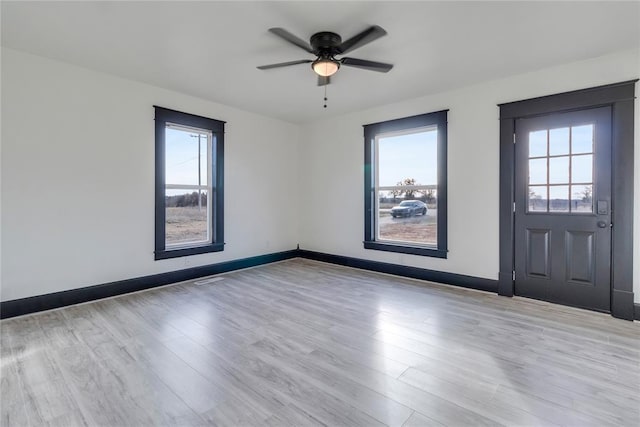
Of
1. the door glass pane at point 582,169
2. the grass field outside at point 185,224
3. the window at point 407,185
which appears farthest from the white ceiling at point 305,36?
the grass field outside at point 185,224

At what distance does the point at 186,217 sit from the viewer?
486 centimetres

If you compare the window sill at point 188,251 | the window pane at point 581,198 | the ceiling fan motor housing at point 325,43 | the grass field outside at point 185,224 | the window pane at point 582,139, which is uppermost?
the ceiling fan motor housing at point 325,43

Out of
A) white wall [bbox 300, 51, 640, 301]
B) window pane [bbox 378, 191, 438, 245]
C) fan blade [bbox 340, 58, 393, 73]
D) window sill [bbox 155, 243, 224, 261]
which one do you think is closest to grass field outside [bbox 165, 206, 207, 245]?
window sill [bbox 155, 243, 224, 261]

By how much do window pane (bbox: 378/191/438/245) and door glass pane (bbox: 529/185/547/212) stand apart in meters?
1.20

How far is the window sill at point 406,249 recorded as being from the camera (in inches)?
180

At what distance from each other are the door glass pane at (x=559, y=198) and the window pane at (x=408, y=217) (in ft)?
4.60

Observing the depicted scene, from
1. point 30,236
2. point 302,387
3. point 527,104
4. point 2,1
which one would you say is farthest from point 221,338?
point 527,104

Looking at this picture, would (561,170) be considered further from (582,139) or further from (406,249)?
(406,249)

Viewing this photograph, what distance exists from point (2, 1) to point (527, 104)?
5.24 meters

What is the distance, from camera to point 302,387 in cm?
208

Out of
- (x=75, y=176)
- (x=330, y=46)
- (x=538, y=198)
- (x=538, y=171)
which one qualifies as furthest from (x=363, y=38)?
A: (x=75, y=176)

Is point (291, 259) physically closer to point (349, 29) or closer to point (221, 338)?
point (221, 338)

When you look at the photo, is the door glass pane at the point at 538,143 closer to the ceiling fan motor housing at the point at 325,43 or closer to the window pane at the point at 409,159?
the window pane at the point at 409,159

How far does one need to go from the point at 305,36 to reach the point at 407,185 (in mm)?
2845
